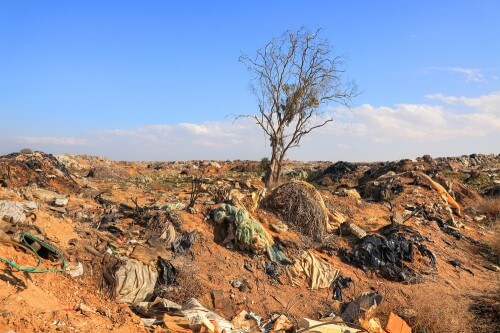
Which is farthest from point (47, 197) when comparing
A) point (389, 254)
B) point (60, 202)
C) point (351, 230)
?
point (389, 254)

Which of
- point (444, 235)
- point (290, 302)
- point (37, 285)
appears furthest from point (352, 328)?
point (444, 235)

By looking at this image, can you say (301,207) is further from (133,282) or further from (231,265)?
(133,282)

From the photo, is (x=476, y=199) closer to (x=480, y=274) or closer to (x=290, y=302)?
(x=480, y=274)

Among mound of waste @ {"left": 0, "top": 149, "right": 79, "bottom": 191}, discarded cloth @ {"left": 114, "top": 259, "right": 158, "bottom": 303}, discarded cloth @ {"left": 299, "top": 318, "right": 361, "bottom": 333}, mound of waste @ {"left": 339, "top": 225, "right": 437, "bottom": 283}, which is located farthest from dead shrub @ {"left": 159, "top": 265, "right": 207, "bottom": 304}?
mound of waste @ {"left": 0, "top": 149, "right": 79, "bottom": 191}

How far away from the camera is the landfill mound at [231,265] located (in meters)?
4.66

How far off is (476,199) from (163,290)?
12.0m

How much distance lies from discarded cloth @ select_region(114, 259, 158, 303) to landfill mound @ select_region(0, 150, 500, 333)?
0.05ft

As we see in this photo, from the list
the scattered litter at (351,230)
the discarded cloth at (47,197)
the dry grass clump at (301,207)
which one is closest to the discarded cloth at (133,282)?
the discarded cloth at (47,197)

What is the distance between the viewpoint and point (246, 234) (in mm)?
7020

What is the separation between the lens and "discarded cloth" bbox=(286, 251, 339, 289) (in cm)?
685

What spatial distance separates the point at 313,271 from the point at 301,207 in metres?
1.58

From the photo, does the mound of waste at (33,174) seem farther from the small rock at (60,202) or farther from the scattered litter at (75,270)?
the scattered litter at (75,270)

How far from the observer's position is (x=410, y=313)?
5.94m

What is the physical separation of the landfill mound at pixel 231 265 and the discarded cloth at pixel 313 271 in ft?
0.06
